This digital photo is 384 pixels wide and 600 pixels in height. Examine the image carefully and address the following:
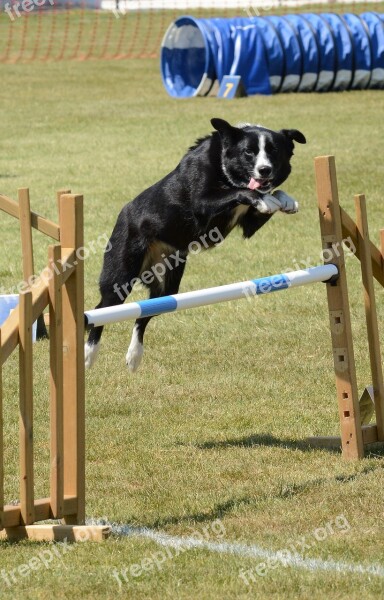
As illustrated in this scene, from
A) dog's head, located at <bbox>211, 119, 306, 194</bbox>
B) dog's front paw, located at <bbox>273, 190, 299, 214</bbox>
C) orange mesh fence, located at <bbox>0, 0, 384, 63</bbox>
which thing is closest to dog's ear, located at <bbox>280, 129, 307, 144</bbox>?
dog's head, located at <bbox>211, 119, 306, 194</bbox>

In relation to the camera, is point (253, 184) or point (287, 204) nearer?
point (287, 204)

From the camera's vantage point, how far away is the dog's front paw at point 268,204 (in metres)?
5.50

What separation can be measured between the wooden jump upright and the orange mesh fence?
69.2 ft

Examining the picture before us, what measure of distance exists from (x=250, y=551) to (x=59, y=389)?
976mm

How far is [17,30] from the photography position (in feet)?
100

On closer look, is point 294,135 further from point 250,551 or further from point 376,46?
point 376,46

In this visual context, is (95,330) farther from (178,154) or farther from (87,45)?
(87,45)

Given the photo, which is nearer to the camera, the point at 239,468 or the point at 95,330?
the point at 239,468

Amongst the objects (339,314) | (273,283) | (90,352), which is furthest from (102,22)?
(273,283)

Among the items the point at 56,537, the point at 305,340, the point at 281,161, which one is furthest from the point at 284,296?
the point at 56,537

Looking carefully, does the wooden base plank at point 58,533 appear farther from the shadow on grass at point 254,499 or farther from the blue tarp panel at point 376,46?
the blue tarp panel at point 376,46

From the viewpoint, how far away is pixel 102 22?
1283 inches

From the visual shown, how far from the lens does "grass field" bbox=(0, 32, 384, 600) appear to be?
406 cm

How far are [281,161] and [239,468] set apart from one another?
6.08 feet
